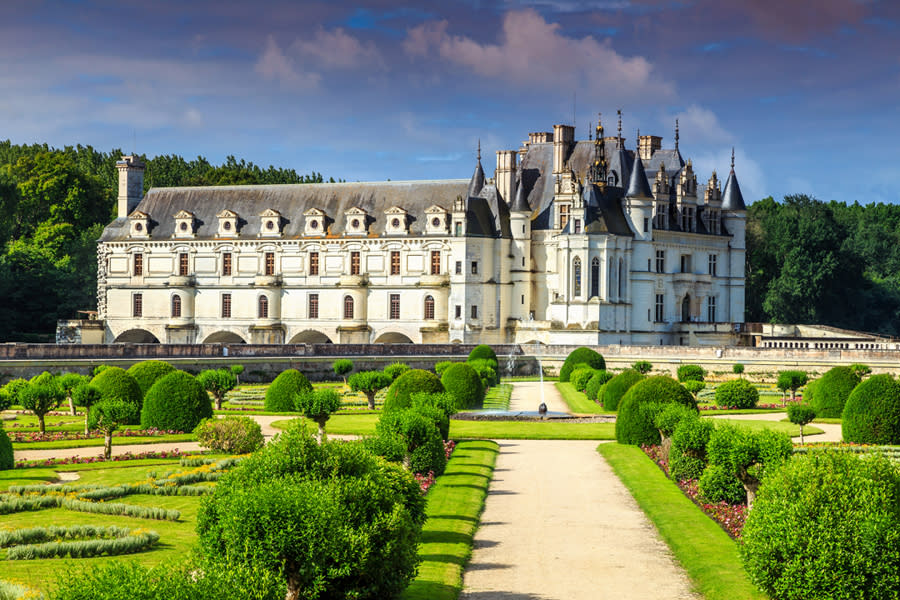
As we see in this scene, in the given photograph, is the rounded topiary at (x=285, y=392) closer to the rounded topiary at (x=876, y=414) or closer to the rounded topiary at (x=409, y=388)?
the rounded topiary at (x=409, y=388)

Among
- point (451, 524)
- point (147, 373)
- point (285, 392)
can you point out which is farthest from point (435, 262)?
point (451, 524)

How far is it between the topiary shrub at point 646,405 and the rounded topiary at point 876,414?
349 cm

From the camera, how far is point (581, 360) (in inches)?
1988

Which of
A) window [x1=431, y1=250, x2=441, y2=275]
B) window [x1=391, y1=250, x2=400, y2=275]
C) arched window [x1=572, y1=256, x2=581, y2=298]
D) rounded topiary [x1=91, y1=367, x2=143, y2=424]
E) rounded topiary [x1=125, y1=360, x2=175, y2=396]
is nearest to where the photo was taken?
rounded topiary [x1=91, y1=367, x2=143, y2=424]

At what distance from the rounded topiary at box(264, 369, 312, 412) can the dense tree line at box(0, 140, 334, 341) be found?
32.8m

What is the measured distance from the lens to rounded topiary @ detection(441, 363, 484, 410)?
119ft

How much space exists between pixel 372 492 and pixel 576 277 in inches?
1909

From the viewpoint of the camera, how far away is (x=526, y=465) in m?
24.5

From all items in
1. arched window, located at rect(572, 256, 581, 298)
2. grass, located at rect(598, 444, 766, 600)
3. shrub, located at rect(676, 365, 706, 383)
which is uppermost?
arched window, located at rect(572, 256, 581, 298)

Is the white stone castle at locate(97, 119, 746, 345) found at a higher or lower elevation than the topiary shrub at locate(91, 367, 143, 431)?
higher

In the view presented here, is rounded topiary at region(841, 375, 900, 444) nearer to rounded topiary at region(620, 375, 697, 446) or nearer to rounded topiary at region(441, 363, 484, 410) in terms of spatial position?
rounded topiary at region(620, 375, 697, 446)

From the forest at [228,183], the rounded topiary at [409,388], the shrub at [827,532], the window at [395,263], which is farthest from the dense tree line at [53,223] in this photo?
the shrub at [827,532]

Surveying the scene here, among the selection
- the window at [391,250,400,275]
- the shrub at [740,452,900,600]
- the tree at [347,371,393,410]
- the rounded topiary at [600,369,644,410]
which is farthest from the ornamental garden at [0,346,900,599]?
the window at [391,250,400,275]

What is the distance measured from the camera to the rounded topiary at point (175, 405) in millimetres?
29062
